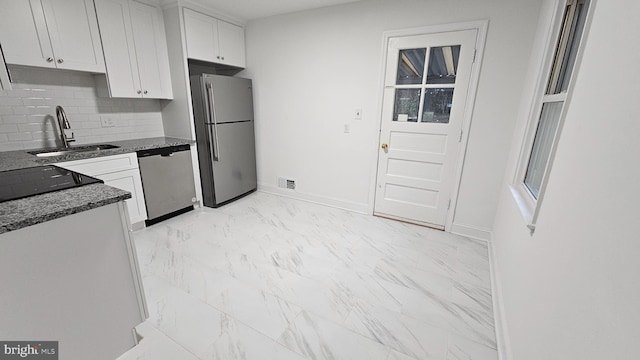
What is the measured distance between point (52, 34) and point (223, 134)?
167cm

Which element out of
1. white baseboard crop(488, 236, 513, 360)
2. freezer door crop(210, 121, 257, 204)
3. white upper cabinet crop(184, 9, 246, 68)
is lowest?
white baseboard crop(488, 236, 513, 360)

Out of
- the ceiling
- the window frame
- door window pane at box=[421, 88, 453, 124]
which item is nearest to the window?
the window frame

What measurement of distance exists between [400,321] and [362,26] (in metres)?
2.86

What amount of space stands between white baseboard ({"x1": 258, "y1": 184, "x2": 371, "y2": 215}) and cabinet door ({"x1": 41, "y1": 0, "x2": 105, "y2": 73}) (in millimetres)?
2362

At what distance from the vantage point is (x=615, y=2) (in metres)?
0.85

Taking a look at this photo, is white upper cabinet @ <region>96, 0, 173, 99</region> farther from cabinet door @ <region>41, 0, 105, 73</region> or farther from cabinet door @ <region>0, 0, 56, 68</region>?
cabinet door @ <region>0, 0, 56, 68</region>

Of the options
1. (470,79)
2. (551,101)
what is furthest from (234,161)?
(551,101)

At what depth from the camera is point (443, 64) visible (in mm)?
2592

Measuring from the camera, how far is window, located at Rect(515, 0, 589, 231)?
1.47 meters

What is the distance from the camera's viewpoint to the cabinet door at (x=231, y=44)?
331 cm

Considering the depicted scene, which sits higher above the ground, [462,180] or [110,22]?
[110,22]

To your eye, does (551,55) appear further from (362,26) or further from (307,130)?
(307,130)

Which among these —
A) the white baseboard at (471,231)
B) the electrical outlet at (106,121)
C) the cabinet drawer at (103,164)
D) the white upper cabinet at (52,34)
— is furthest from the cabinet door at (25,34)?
the white baseboard at (471,231)

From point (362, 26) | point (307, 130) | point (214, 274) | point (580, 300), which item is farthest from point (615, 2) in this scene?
point (307, 130)
